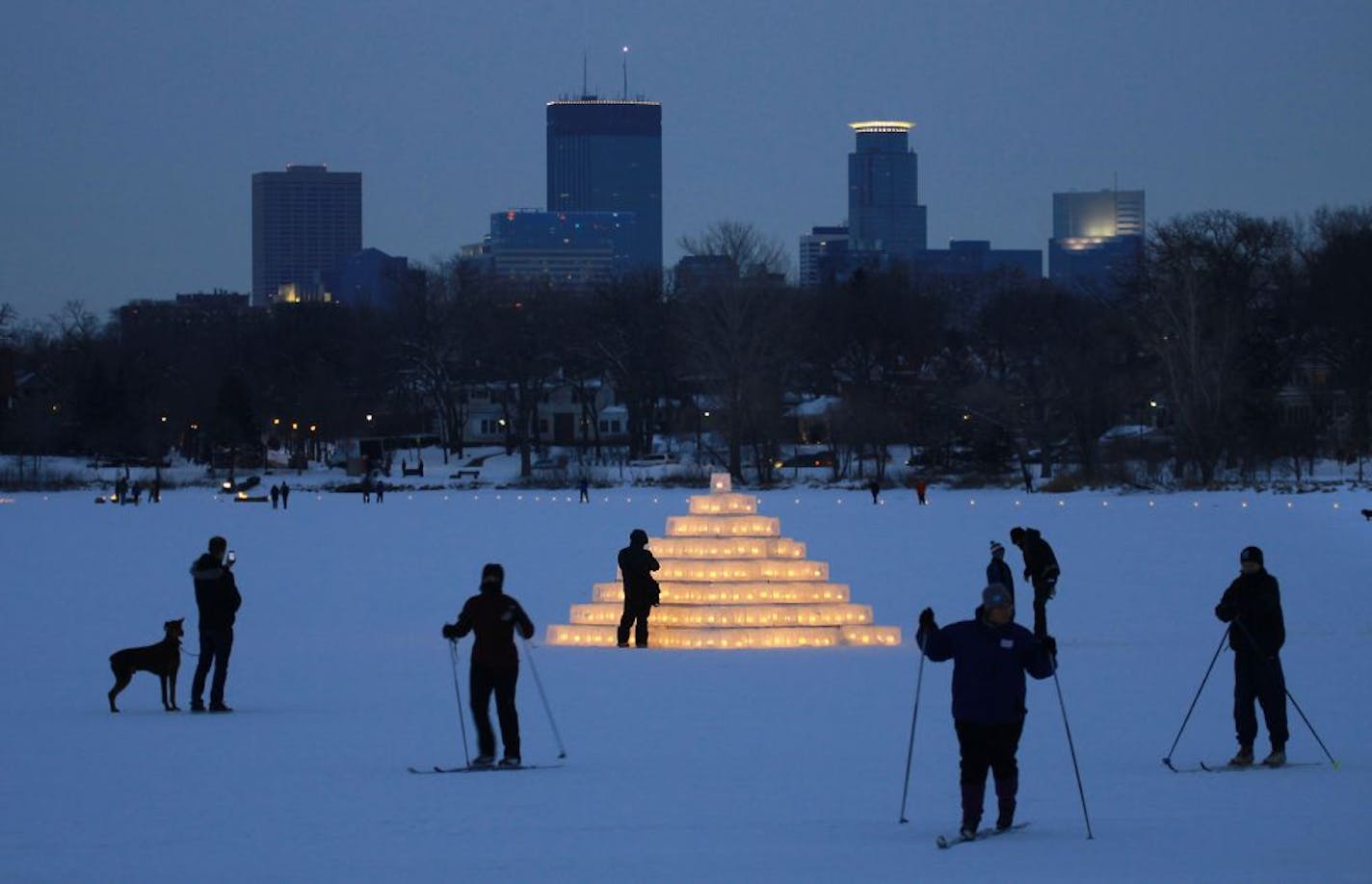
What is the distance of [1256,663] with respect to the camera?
14.7 meters

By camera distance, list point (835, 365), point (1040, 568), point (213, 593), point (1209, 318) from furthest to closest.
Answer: point (835, 365) < point (1209, 318) < point (1040, 568) < point (213, 593)

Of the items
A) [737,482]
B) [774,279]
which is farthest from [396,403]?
[737,482]

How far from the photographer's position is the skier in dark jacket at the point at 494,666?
1503 centimetres

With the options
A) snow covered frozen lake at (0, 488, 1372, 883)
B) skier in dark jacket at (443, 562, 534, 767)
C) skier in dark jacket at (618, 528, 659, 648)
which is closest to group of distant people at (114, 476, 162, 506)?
snow covered frozen lake at (0, 488, 1372, 883)

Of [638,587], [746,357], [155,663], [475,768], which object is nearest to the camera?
[475,768]

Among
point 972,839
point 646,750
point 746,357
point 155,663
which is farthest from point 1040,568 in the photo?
point 746,357

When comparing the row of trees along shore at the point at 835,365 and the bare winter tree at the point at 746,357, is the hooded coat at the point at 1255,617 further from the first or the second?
the bare winter tree at the point at 746,357

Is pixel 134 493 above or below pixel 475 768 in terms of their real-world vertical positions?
above

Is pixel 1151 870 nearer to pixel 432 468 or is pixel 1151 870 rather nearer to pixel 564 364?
pixel 432 468

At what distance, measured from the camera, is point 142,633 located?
83.9 ft

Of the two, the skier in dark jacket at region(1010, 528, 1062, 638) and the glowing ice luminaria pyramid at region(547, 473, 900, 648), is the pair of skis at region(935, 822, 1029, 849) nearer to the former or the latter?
the skier in dark jacket at region(1010, 528, 1062, 638)

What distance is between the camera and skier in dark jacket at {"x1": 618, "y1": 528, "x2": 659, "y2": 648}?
75.1ft

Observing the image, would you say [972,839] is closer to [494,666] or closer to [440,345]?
[494,666]

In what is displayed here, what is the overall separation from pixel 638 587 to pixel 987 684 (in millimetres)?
11120
